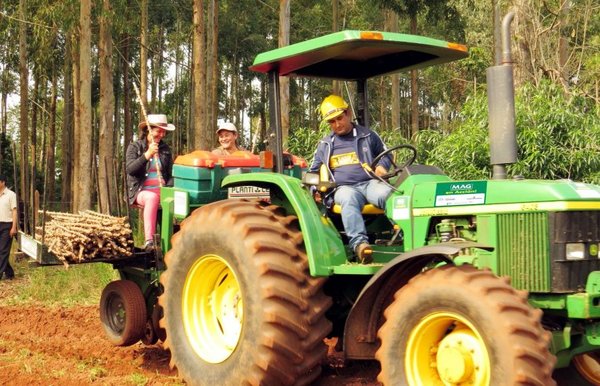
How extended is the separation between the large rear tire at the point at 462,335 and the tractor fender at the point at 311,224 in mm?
633

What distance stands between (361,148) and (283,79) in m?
12.3

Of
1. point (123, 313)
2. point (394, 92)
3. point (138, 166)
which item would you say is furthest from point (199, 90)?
point (123, 313)

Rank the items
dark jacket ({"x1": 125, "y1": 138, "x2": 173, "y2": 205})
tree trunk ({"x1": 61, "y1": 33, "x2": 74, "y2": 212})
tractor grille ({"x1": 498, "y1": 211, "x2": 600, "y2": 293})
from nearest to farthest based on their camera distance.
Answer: tractor grille ({"x1": 498, "y1": 211, "x2": 600, "y2": 293}) < dark jacket ({"x1": 125, "y1": 138, "x2": 173, "y2": 205}) < tree trunk ({"x1": 61, "y1": 33, "x2": 74, "y2": 212})

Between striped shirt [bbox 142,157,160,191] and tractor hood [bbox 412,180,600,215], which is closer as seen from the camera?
tractor hood [bbox 412,180,600,215]

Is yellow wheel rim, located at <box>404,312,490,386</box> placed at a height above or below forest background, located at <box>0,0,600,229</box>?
below

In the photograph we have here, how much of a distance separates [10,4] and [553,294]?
26.6 meters

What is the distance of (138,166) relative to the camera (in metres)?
7.10

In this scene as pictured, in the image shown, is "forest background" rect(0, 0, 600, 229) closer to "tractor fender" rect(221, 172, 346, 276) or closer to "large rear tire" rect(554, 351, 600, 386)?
"tractor fender" rect(221, 172, 346, 276)

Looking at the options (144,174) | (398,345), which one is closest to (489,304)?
(398,345)

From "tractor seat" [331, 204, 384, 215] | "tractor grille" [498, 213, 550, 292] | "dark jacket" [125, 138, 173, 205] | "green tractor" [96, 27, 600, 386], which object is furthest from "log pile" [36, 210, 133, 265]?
"tractor grille" [498, 213, 550, 292]

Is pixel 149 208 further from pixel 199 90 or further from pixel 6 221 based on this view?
pixel 199 90

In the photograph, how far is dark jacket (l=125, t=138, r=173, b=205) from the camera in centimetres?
713

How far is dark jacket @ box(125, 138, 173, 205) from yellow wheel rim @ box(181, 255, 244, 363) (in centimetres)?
199

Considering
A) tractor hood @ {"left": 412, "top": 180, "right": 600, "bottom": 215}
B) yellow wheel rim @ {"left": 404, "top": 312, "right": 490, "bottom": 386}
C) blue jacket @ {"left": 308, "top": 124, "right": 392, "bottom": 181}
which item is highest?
blue jacket @ {"left": 308, "top": 124, "right": 392, "bottom": 181}
